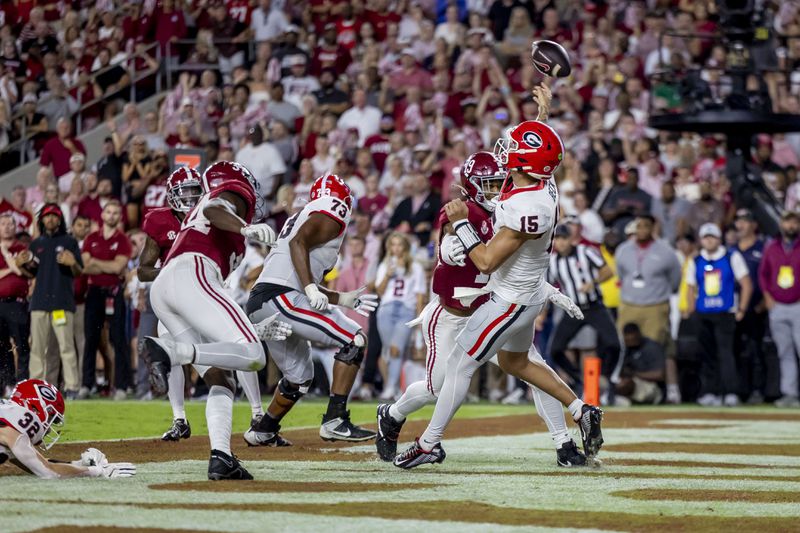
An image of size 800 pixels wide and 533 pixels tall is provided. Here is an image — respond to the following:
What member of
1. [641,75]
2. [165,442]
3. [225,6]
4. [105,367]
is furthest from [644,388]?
[225,6]

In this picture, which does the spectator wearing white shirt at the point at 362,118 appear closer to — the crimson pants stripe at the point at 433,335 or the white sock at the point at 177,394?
the white sock at the point at 177,394

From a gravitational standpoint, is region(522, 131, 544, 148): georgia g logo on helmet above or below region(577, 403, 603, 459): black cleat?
above

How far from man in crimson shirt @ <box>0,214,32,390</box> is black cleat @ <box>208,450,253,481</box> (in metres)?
8.45

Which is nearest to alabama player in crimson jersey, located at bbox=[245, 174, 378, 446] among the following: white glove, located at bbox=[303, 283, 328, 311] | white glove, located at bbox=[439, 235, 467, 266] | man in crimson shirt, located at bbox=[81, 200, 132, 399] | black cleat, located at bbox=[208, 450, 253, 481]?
white glove, located at bbox=[303, 283, 328, 311]

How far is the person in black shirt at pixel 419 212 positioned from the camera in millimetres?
16641

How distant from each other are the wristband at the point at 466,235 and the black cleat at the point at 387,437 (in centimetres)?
132

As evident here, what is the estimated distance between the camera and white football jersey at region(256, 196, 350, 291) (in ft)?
28.6

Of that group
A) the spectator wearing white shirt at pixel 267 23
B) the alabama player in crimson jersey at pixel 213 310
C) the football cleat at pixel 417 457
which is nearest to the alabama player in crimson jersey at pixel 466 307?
the football cleat at pixel 417 457

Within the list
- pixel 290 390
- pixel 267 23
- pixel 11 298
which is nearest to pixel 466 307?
pixel 290 390

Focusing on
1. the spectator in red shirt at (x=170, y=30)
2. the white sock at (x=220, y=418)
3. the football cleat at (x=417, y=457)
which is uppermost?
the spectator in red shirt at (x=170, y=30)

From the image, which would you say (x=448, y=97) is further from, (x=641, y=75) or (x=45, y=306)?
(x=45, y=306)

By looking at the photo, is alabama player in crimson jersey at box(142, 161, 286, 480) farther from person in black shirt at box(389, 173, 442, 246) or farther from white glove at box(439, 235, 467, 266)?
person in black shirt at box(389, 173, 442, 246)

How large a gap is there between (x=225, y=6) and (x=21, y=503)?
1695cm

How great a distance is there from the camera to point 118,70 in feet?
71.6
